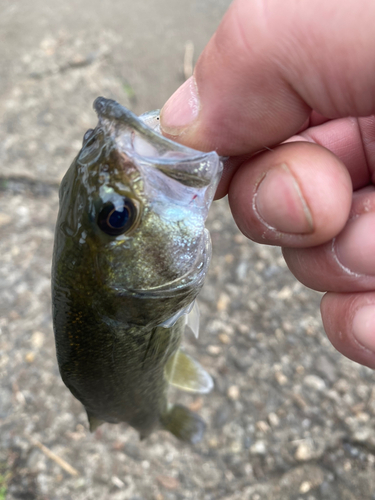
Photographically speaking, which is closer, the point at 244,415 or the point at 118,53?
the point at 244,415

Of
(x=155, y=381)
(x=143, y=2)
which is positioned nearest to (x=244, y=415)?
(x=155, y=381)

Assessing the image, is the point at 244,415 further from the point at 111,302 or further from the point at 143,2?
the point at 143,2

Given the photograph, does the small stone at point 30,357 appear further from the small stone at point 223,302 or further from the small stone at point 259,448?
the small stone at point 259,448

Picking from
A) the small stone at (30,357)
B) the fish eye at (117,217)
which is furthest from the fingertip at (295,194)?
the small stone at (30,357)

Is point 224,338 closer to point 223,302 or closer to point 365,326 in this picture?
point 223,302

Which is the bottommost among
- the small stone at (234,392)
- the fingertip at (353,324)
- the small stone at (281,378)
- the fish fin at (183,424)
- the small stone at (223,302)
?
the small stone at (234,392)

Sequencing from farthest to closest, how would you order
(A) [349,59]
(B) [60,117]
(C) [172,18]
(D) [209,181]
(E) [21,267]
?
(C) [172,18] < (B) [60,117] < (E) [21,267] < (D) [209,181] < (A) [349,59]
